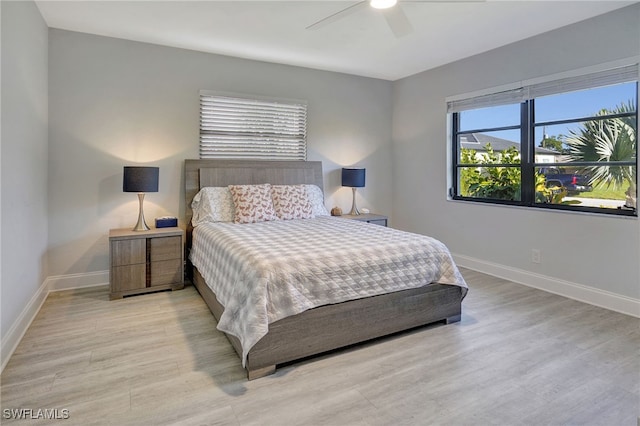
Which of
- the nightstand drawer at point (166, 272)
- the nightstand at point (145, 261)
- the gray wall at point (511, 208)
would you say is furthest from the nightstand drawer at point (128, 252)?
the gray wall at point (511, 208)

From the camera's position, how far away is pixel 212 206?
13.0 feet

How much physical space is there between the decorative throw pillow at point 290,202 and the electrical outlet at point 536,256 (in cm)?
245

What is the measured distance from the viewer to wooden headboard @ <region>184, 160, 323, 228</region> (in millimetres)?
4156

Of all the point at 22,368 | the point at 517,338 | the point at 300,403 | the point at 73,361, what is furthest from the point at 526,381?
the point at 22,368

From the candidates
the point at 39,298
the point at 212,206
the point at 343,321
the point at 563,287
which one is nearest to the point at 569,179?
the point at 563,287

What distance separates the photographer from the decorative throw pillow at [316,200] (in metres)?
4.43

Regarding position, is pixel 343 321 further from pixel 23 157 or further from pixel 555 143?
pixel 555 143

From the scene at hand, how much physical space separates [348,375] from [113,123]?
346 cm

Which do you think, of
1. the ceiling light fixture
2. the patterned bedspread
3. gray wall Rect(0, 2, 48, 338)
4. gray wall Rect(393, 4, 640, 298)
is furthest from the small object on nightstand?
gray wall Rect(393, 4, 640, 298)

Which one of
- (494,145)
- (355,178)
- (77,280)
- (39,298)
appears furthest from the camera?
(355,178)

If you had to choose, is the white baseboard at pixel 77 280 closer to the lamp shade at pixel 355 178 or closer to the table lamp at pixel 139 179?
the table lamp at pixel 139 179

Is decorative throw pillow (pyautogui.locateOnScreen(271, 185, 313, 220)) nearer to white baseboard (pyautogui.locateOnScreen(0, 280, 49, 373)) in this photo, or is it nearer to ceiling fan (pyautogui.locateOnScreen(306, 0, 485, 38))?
ceiling fan (pyautogui.locateOnScreen(306, 0, 485, 38))

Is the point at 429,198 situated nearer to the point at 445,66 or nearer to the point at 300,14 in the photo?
Result: the point at 445,66

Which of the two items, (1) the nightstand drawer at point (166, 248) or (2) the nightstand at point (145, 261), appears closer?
(2) the nightstand at point (145, 261)
